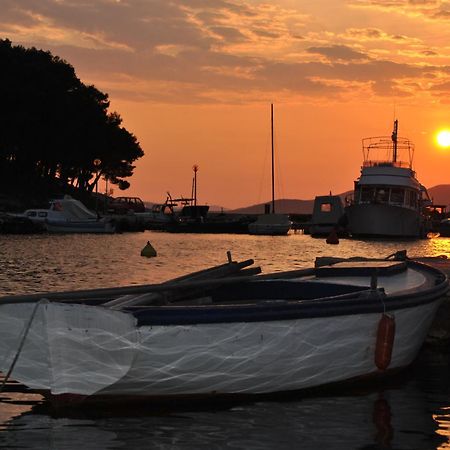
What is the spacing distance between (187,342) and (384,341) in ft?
10.3

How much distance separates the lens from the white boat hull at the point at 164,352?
440 inches

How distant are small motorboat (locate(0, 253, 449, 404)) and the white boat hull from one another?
13mm

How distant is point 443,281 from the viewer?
16.1 m

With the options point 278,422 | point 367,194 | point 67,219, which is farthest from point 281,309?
point 67,219

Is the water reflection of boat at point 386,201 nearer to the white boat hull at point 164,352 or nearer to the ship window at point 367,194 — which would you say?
the ship window at point 367,194

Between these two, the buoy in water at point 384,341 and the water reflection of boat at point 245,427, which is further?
the buoy in water at point 384,341

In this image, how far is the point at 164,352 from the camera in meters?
11.5

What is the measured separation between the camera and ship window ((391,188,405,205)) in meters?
88.9

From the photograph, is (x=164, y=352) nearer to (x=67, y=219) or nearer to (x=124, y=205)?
(x=67, y=219)

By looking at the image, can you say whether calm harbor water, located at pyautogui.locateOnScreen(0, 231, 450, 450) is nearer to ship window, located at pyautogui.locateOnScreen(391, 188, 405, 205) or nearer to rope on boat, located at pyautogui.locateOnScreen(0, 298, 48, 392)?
rope on boat, located at pyautogui.locateOnScreen(0, 298, 48, 392)

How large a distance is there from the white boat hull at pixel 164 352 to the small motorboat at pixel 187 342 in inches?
0.5

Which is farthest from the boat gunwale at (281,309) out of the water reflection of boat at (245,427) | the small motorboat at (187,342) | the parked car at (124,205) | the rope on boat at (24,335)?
the parked car at (124,205)

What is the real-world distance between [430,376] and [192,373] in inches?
206

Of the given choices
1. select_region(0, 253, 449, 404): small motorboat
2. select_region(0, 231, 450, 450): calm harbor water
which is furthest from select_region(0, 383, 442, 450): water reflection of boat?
select_region(0, 253, 449, 404): small motorboat
